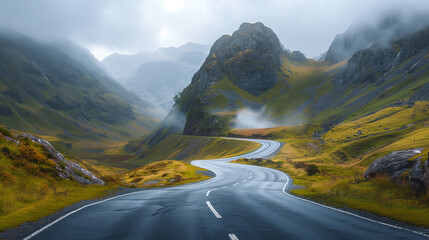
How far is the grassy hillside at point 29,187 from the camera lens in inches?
509

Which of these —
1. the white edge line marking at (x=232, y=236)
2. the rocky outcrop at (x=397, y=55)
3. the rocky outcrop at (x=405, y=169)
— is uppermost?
the rocky outcrop at (x=397, y=55)

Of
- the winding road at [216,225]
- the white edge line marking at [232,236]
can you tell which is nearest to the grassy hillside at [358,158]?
the winding road at [216,225]

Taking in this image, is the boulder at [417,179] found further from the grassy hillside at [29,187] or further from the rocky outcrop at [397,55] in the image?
the rocky outcrop at [397,55]

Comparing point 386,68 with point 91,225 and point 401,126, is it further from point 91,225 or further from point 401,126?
point 91,225

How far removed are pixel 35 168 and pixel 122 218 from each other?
14.7 meters

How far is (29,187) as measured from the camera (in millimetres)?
18719

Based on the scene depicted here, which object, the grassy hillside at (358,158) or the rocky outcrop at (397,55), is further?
the rocky outcrop at (397,55)

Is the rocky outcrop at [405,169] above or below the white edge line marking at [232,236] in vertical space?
above

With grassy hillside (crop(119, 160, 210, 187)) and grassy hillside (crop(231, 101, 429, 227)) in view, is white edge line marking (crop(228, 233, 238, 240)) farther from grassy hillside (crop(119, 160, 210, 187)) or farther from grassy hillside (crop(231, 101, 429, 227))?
grassy hillside (crop(119, 160, 210, 187))

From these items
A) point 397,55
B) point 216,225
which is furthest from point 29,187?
point 397,55

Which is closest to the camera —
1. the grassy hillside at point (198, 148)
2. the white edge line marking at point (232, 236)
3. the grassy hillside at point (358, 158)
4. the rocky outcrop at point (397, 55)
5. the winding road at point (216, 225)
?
the white edge line marking at point (232, 236)

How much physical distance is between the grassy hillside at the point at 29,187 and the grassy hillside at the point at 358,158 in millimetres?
15155

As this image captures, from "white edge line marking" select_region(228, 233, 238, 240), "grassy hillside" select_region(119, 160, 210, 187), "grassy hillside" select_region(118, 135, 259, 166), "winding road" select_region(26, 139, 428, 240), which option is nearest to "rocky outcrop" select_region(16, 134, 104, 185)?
"grassy hillside" select_region(119, 160, 210, 187)

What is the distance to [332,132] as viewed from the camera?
99.4 m
